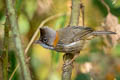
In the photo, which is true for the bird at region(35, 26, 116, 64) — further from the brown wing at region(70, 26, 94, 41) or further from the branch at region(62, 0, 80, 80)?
the branch at region(62, 0, 80, 80)

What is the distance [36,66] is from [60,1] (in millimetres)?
1041

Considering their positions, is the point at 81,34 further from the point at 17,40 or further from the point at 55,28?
the point at 17,40

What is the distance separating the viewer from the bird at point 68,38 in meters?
3.57

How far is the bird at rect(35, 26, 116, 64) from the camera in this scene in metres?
3.57

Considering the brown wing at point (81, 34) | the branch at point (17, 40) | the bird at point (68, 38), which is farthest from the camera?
the brown wing at point (81, 34)

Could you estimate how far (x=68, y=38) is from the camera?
396cm

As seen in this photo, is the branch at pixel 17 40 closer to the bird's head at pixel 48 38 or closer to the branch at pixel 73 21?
the branch at pixel 73 21

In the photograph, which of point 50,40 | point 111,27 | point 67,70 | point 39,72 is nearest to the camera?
point 67,70

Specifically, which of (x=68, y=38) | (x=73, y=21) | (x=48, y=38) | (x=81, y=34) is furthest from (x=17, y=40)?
(x=81, y=34)

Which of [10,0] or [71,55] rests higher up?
[10,0]

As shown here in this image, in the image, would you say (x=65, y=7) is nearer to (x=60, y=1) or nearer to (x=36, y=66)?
(x=60, y=1)

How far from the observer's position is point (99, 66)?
190 inches

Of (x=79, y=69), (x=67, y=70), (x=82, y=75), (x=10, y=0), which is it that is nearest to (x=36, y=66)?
(x=79, y=69)

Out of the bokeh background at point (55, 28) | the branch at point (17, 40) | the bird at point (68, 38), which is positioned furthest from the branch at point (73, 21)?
the branch at point (17, 40)
